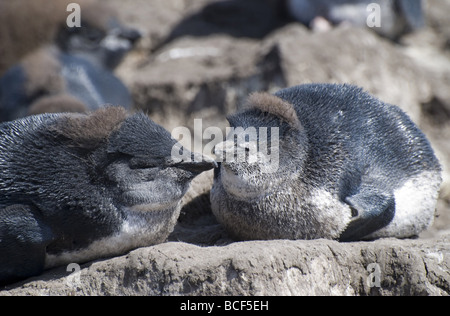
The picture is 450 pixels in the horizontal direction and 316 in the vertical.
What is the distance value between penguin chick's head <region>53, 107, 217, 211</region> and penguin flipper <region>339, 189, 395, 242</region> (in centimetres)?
91

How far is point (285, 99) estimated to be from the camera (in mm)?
4734

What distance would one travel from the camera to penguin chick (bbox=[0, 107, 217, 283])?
4.05 meters

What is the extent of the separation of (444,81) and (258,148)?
6.10 meters

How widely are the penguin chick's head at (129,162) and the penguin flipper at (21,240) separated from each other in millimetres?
427

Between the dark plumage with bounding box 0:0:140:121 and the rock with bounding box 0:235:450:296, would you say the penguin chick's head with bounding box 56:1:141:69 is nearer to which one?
the dark plumage with bounding box 0:0:140:121

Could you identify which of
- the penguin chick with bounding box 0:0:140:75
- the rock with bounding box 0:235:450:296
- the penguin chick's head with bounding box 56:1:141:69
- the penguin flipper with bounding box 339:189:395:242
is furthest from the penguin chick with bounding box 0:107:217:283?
the penguin chick's head with bounding box 56:1:141:69

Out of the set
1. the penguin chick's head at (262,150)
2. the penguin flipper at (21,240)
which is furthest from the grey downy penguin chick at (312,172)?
the penguin flipper at (21,240)

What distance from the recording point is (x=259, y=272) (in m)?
3.84

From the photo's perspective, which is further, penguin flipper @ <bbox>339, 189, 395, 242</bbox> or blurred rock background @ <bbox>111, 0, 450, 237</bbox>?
blurred rock background @ <bbox>111, 0, 450, 237</bbox>

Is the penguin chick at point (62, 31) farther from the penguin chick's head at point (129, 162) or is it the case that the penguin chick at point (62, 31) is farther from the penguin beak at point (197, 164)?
the penguin beak at point (197, 164)

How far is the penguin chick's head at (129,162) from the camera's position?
413 cm

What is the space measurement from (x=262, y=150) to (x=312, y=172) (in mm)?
356
